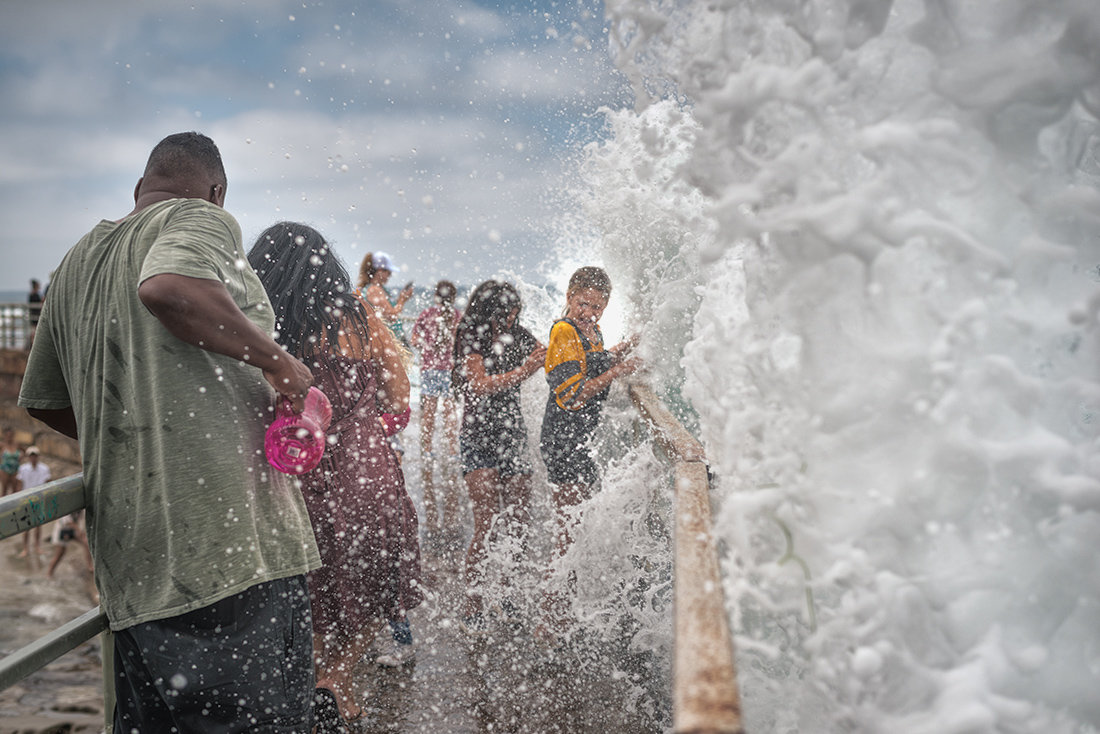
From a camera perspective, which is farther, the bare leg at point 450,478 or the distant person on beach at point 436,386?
the distant person on beach at point 436,386

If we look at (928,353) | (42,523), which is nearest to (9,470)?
(42,523)

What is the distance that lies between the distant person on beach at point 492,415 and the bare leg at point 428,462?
1636mm

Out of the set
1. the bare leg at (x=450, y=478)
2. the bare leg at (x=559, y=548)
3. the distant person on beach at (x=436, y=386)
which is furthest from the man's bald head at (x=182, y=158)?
the distant person on beach at (x=436, y=386)

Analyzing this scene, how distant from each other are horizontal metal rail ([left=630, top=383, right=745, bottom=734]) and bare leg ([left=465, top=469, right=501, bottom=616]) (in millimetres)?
1860

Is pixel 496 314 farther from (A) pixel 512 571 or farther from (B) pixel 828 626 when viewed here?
(B) pixel 828 626

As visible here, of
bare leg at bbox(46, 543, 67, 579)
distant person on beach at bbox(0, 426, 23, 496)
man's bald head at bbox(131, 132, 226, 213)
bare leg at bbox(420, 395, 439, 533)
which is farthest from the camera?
distant person on beach at bbox(0, 426, 23, 496)

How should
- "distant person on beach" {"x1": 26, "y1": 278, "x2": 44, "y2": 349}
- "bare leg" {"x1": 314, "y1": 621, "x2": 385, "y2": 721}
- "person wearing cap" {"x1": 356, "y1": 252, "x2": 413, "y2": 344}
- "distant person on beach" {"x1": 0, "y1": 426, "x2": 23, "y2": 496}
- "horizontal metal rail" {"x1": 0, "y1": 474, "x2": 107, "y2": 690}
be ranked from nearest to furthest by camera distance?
"horizontal metal rail" {"x1": 0, "y1": 474, "x2": 107, "y2": 690}
"bare leg" {"x1": 314, "y1": 621, "x2": 385, "y2": 721}
"person wearing cap" {"x1": 356, "y1": 252, "x2": 413, "y2": 344}
"distant person on beach" {"x1": 0, "y1": 426, "x2": 23, "y2": 496}
"distant person on beach" {"x1": 26, "y1": 278, "x2": 44, "y2": 349}

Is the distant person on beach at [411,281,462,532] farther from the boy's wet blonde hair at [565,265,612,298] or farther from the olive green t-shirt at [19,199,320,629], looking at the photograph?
the olive green t-shirt at [19,199,320,629]

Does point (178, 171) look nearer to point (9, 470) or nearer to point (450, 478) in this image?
point (450, 478)

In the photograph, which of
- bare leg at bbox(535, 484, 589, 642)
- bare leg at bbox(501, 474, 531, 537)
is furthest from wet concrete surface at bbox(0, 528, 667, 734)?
bare leg at bbox(501, 474, 531, 537)

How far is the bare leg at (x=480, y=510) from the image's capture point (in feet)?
11.5

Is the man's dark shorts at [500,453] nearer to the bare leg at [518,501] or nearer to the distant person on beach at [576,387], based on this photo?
the bare leg at [518,501]

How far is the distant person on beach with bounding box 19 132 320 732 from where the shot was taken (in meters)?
1.49

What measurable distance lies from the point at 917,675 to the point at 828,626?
0.16m
